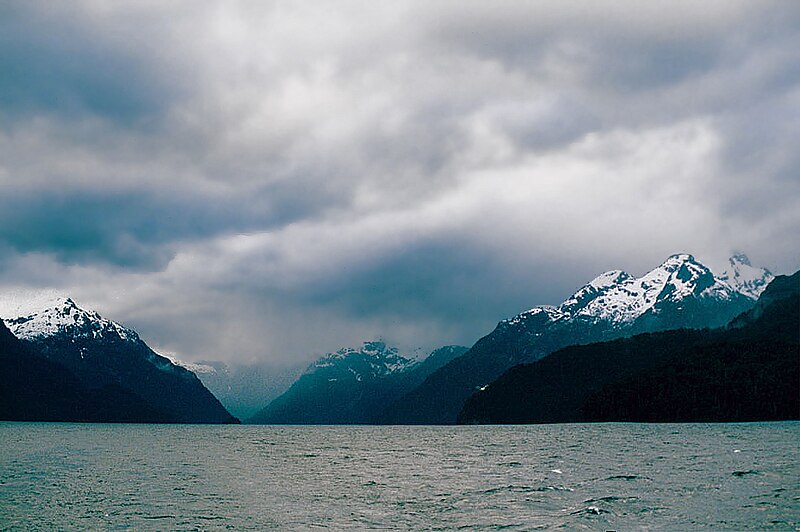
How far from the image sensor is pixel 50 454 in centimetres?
12194

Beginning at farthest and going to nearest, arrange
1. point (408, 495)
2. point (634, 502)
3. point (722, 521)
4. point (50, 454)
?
point (50, 454), point (408, 495), point (634, 502), point (722, 521)

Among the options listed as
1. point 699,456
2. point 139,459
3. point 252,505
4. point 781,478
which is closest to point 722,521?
point 781,478

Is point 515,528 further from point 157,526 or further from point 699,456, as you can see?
point 699,456

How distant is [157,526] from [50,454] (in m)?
90.4

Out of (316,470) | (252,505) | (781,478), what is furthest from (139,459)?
(781,478)

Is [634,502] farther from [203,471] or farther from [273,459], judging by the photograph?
[273,459]

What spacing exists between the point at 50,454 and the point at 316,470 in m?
62.4

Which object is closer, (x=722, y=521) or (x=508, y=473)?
(x=722, y=521)

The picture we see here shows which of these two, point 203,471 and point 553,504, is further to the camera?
point 203,471

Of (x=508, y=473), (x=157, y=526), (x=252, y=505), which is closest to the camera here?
(x=157, y=526)

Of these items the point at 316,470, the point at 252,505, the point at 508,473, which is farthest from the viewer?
the point at 316,470

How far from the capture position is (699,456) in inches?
3556

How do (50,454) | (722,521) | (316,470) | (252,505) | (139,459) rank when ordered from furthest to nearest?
(50,454) → (139,459) → (316,470) → (252,505) → (722,521)

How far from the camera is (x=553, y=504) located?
51969 millimetres
